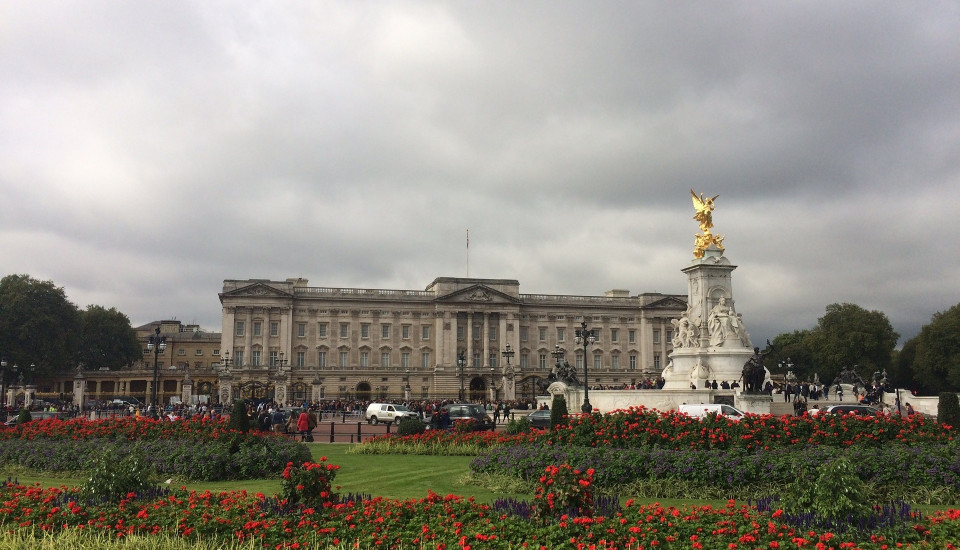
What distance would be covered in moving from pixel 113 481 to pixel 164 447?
7.29m

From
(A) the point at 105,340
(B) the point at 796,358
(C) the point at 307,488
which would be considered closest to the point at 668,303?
(B) the point at 796,358

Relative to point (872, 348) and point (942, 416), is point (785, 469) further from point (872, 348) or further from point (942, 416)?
point (872, 348)

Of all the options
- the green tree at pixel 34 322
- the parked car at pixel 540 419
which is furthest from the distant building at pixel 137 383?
the parked car at pixel 540 419

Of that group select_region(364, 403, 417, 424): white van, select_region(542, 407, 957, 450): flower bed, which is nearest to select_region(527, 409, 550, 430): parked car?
select_region(364, 403, 417, 424): white van

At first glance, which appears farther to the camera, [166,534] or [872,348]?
[872,348]

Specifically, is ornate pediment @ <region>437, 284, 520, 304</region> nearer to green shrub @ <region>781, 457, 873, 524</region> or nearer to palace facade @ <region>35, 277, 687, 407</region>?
palace facade @ <region>35, 277, 687, 407</region>

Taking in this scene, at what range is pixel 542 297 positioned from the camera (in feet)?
329

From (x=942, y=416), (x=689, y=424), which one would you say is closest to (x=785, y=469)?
(x=689, y=424)

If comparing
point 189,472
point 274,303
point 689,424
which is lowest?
point 189,472

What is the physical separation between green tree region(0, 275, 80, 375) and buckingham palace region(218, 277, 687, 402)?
1668cm

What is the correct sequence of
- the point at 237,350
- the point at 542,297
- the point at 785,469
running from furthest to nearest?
the point at 542,297 → the point at 237,350 → the point at 785,469

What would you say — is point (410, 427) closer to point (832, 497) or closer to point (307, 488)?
point (307, 488)

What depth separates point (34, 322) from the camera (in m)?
75.4

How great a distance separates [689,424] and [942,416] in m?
9.01
